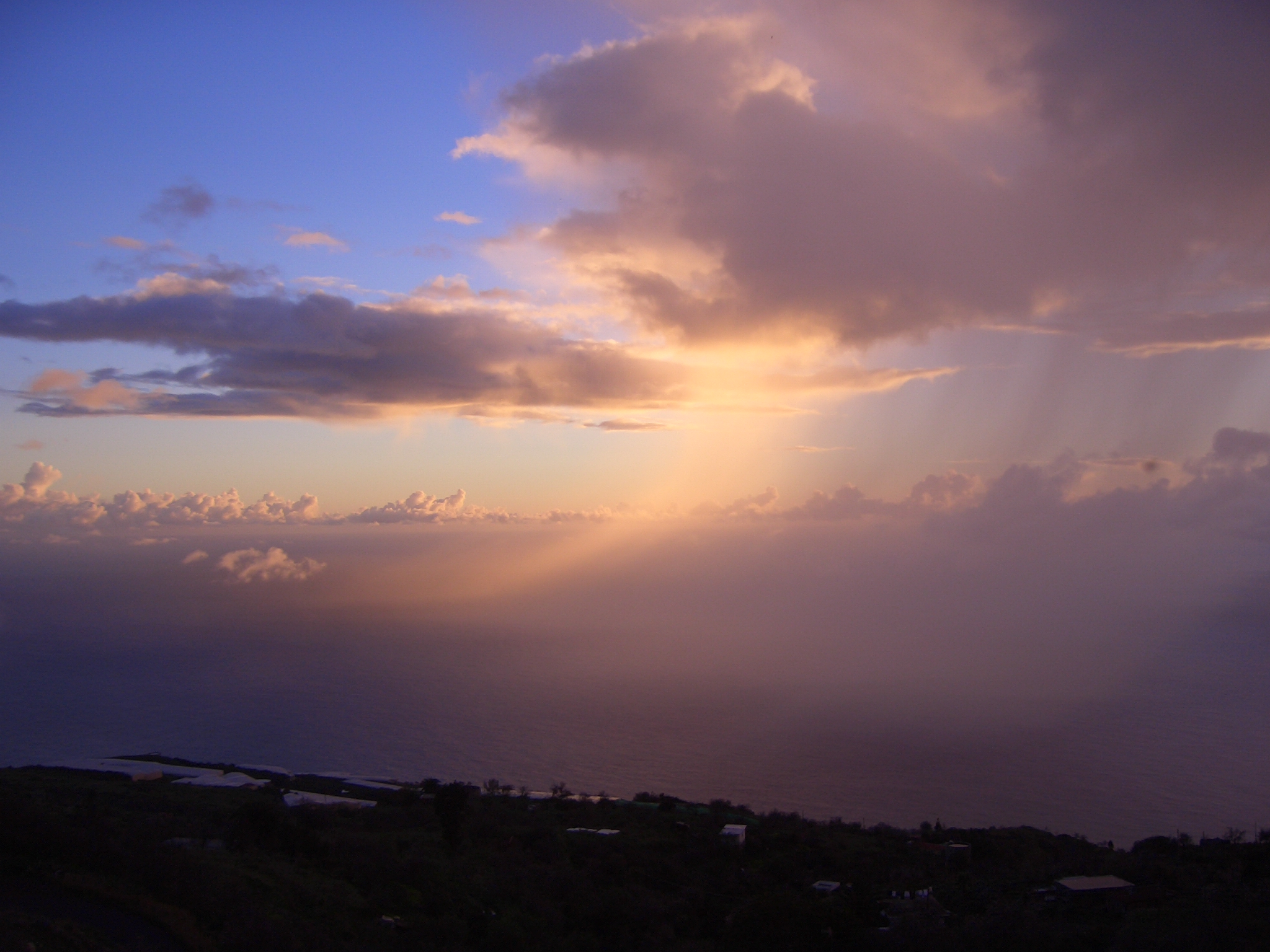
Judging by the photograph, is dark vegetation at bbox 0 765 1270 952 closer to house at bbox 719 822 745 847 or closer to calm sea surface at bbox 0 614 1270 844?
house at bbox 719 822 745 847

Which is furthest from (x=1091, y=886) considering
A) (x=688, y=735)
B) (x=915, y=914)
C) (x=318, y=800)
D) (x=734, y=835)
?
(x=688, y=735)

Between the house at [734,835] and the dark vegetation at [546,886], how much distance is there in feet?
1.12

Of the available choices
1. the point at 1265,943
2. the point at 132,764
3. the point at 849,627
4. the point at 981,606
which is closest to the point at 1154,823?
the point at 1265,943

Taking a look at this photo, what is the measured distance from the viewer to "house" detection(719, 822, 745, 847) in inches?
771

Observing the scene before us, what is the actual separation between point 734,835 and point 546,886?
7.39 m

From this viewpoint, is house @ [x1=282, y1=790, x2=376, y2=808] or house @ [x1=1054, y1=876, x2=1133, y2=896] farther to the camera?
house @ [x1=282, y1=790, x2=376, y2=808]

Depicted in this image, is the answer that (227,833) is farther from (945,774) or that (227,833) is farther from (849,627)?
(849,627)

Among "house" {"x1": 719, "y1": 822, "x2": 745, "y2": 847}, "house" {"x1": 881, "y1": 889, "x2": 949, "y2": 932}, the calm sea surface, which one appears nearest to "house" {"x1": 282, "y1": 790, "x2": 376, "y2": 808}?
"house" {"x1": 719, "y1": 822, "x2": 745, "y2": 847}

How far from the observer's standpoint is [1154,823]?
3597 centimetres

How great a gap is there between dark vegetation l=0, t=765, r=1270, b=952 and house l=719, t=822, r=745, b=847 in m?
0.34

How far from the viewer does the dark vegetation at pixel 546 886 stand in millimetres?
10070

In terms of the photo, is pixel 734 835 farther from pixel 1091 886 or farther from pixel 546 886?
pixel 1091 886

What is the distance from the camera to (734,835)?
19969mm

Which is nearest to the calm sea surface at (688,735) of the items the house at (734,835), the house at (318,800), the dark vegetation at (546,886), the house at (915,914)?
the house at (318,800)
